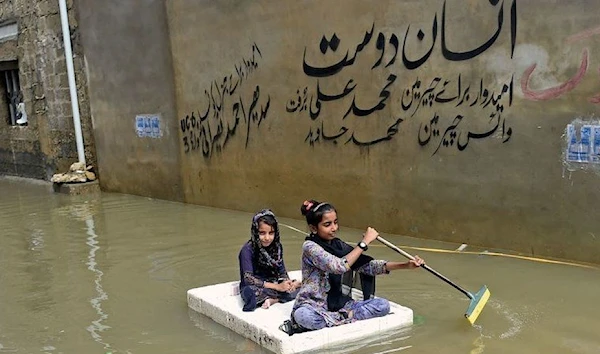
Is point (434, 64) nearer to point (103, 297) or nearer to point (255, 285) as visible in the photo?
point (255, 285)

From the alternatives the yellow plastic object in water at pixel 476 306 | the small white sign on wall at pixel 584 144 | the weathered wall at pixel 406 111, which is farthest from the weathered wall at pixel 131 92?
the yellow plastic object in water at pixel 476 306

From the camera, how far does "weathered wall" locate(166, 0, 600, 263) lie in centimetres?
590

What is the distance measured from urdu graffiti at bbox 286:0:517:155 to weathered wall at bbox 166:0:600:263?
0.6 inches

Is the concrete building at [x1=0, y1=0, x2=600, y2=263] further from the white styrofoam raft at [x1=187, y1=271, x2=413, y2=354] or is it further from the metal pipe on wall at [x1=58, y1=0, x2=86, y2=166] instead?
the white styrofoam raft at [x1=187, y1=271, x2=413, y2=354]

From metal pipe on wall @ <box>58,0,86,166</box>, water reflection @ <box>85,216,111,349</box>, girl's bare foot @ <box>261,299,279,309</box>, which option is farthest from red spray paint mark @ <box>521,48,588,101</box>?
metal pipe on wall @ <box>58,0,86,166</box>

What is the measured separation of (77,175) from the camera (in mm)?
12734

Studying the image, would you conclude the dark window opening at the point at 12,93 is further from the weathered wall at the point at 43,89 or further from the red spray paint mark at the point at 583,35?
the red spray paint mark at the point at 583,35

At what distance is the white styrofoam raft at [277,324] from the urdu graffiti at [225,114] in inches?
171

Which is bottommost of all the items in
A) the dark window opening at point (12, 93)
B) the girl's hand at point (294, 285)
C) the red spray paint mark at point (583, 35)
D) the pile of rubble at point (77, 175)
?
→ the girl's hand at point (294, 285)

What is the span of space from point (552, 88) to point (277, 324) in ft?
10.8

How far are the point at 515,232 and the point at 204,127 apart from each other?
536 centimetres

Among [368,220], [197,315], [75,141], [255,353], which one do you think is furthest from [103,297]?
[75,141]

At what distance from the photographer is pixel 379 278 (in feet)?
19.2

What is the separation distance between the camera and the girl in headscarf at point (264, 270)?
4.83 metres
